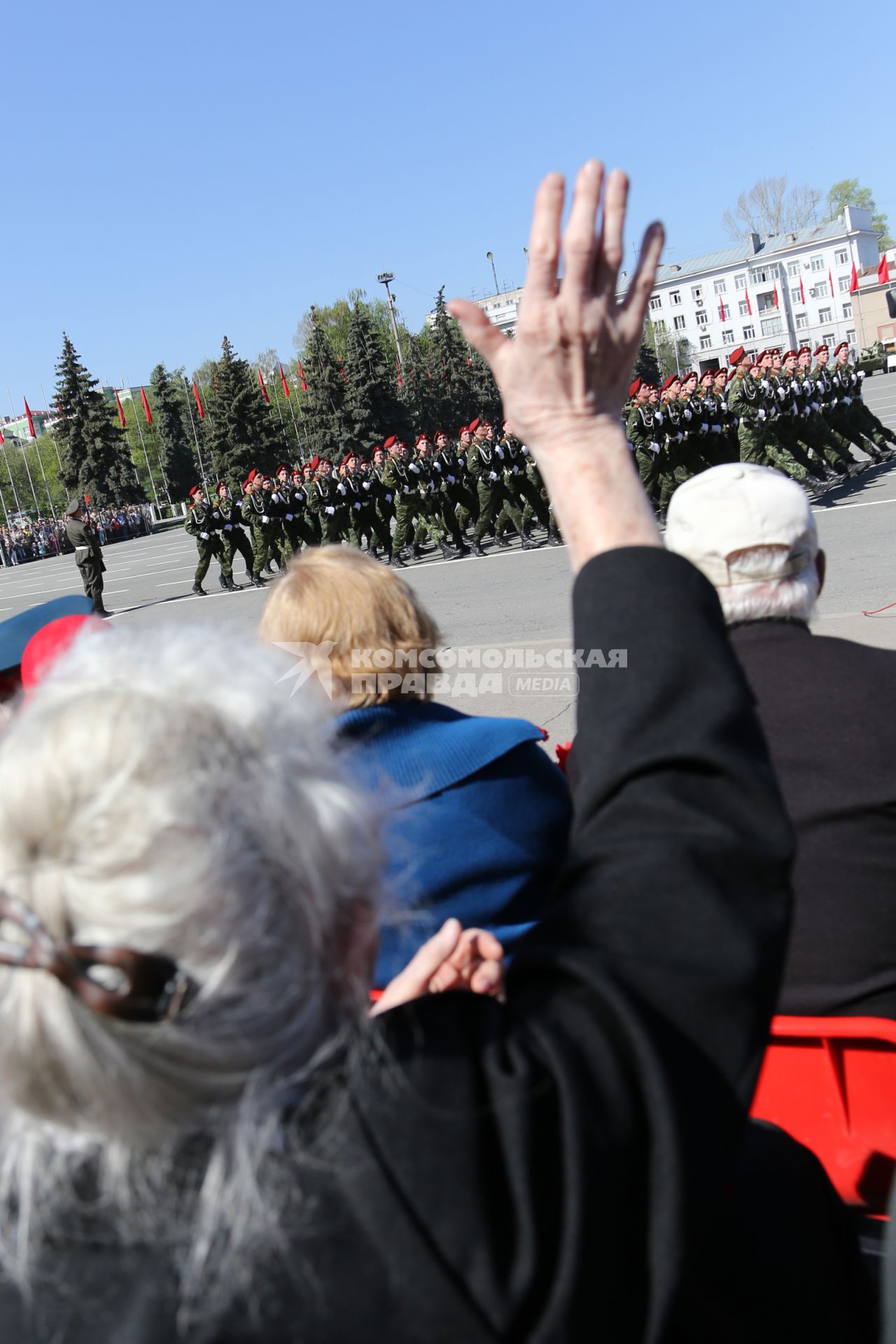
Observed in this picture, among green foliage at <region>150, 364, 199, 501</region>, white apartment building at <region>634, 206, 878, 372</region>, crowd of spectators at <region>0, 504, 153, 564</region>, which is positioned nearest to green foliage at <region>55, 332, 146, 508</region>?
crowd of spectators at <region>0, 504, 153, 564</region>

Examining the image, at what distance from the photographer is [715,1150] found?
34.3 inches

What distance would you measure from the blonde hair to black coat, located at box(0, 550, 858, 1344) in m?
1.20

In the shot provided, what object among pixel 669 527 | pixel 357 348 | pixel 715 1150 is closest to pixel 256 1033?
pixel 715 1150

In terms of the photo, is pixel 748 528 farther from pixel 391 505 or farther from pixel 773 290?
pixel 773 290

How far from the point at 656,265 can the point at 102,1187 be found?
0.99m

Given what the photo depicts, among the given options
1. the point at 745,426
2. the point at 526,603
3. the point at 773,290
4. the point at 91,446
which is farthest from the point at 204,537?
the point at 773,290

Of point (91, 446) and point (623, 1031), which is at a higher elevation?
point (91, 446)

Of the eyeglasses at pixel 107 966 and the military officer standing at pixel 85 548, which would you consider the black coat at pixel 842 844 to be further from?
the military officer standing at pixel 85 548

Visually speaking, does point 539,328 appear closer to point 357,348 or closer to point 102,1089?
point 102,1089

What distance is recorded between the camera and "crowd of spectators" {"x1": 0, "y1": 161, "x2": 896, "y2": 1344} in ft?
2.51

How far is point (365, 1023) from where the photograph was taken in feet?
2.92

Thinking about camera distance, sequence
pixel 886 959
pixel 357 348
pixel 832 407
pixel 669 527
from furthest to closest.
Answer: pixel 357 348, pixel 832 407, pixel 669 527, pixel 886 959

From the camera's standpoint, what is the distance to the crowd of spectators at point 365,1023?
0.77 meters

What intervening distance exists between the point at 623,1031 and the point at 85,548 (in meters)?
16.9
